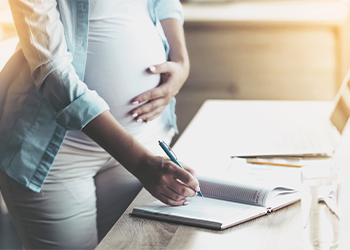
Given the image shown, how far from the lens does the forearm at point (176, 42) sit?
1.07 meters

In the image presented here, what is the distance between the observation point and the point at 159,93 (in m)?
0.94

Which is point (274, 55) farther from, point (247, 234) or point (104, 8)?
point (247, 234)

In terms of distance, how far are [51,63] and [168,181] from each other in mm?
324

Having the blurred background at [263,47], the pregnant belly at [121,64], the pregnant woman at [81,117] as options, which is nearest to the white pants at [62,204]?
the pregnant woman at [81,117]

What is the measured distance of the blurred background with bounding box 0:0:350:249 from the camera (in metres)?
2.27

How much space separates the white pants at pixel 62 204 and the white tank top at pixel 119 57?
0.04 meters

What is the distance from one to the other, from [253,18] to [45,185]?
1860 mm

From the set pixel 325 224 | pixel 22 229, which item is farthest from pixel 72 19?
pixel 325 224

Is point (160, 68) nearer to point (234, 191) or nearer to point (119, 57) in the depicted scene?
point (119, 57)

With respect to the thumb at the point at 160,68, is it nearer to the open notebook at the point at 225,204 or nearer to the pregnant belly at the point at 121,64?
the pregnant belly at the point at 121,64

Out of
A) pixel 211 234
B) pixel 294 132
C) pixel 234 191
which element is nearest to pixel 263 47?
pixel 294 132

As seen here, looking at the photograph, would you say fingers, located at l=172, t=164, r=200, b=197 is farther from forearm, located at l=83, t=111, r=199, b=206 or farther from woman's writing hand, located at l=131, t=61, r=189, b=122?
woman's writing hand, located at l=131, t=61, r=189, b=122

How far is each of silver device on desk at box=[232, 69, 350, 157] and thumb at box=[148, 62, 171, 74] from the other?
0.95ft

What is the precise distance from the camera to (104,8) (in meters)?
0.87
